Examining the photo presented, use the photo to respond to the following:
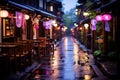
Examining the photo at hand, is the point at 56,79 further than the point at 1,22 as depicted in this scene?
No

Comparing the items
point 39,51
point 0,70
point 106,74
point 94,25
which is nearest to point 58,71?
point 106,74

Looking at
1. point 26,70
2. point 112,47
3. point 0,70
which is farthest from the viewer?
point 112,47

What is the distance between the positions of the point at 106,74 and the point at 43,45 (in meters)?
13.2

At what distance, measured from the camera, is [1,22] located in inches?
973

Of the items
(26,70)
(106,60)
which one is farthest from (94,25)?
(26,70)

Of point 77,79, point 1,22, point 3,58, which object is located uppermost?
point 1,22

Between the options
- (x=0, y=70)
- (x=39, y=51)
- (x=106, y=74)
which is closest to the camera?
(x=0, y=70)

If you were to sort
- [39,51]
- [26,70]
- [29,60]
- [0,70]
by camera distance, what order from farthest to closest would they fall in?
[39,51], [29,60], [26,70], [0,70]

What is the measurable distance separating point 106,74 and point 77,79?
1950 mm

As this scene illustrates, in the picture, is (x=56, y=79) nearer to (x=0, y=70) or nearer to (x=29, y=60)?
(x=0, y=70)

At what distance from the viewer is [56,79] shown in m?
18.0

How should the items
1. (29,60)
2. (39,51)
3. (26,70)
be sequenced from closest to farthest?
1. (26,70)
2. (29,60)
3. (39,51)

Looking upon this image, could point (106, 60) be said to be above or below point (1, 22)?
below

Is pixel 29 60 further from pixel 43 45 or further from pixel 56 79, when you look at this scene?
pixel 43 45
